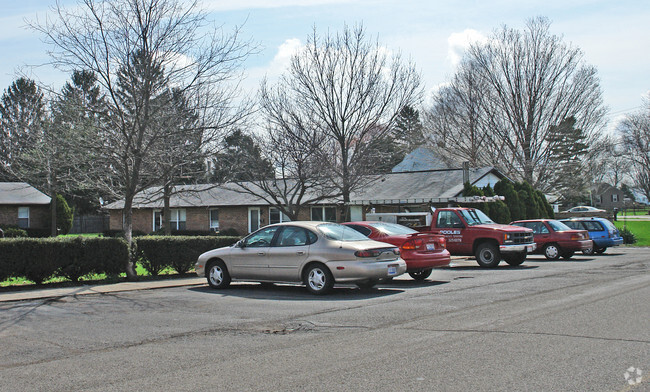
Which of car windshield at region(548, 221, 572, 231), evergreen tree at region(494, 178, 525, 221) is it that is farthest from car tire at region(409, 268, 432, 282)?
evergreen tree at region(494, 178, 525, 221)

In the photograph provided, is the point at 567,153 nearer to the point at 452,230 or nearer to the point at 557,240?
the point at 557,240

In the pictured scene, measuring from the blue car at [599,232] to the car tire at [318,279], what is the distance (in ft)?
56.8

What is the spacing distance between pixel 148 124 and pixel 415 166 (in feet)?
147

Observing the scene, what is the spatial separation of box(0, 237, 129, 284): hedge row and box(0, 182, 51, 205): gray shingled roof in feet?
102

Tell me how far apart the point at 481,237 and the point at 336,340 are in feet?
40.5

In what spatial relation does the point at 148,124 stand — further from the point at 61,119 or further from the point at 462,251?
the point at 462,251

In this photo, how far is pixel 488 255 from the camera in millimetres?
18875

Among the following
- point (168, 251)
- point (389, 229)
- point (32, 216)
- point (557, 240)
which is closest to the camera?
point (389, 229)

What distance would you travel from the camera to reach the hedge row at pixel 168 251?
1595 cm

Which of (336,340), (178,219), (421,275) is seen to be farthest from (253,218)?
(336,340)

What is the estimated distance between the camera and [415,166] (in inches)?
2293

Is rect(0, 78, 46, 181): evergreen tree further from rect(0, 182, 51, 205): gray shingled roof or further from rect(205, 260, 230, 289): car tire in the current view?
rect(205, 260, 230, 289): car tire

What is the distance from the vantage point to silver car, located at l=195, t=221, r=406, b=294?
467 inches

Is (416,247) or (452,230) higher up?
(452,230)
